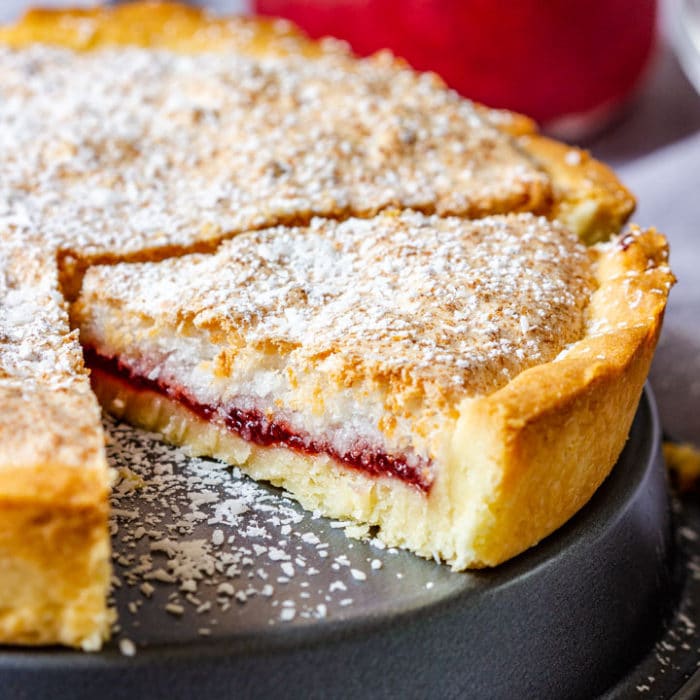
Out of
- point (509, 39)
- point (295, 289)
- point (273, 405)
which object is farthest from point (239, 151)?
point (509, 39)

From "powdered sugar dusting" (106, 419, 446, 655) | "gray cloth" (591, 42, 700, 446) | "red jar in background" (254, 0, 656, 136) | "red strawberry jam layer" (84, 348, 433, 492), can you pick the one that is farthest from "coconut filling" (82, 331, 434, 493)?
"red jar in background" (254, 0, 656, 136)

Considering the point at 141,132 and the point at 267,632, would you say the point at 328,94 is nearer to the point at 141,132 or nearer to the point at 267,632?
the point at 141,132

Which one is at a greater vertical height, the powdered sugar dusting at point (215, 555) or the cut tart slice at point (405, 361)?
the cut tart slice at point (405, 361)

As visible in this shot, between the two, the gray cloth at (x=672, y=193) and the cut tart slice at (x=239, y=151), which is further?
the gray cloth at (x=672, y=193)

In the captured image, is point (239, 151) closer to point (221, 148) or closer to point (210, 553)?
point (221, 148)

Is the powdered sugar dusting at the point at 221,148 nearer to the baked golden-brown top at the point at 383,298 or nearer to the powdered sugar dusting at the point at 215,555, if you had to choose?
the baked golden-brown top at the point at 383,298

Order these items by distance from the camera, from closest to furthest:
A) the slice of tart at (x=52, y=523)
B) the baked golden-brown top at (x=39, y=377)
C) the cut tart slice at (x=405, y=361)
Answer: the slice of tart at (x=52, y=523)
the baked golden-brown top at (x=39, y=377)
the cut tart slice at (x=405, y=361)

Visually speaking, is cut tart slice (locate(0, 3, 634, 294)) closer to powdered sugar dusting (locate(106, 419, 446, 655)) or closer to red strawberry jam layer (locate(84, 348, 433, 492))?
red strawberry jam layer (locate(84, 348, 433, 492))

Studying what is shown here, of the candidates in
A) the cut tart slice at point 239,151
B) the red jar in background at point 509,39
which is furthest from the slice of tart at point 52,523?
the red jar in background at point 509,39
